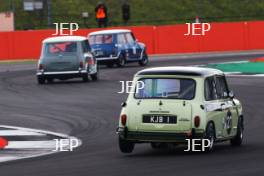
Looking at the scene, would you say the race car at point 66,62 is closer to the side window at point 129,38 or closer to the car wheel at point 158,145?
the side window at point 129,38

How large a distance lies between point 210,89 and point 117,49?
86.7ft

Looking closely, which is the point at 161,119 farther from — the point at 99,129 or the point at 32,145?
the point at 99,129

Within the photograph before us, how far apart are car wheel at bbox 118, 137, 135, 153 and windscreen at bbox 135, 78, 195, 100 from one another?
0.69 metres

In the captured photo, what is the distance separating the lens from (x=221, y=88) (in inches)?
673

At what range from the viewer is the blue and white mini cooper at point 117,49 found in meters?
42.8

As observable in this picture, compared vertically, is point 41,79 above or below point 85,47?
below

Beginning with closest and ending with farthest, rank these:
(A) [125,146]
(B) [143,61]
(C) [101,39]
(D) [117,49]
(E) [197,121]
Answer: (E) [197,121] → (A) [125,146] → (D) [117,49] → (C) [101,39] → (B) [143,61]

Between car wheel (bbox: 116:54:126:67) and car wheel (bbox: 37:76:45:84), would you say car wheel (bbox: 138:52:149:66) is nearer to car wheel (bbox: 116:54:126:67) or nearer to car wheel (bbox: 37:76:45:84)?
car wheel (bbox: 116:54:126:67)

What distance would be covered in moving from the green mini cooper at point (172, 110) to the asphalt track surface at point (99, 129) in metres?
0.29

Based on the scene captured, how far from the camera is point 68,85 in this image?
33.8m

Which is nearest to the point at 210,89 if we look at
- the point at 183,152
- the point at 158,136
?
the point at 183,152

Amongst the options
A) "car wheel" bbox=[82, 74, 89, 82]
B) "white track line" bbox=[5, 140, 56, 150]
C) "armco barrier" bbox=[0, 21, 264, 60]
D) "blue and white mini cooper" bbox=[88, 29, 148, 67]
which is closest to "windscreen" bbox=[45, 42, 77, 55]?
"car wheel" bbox=[82, 74, 89, 82]

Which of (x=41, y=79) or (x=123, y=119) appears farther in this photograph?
(x=41, y=79)

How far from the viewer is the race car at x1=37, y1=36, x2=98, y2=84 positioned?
34.6m
